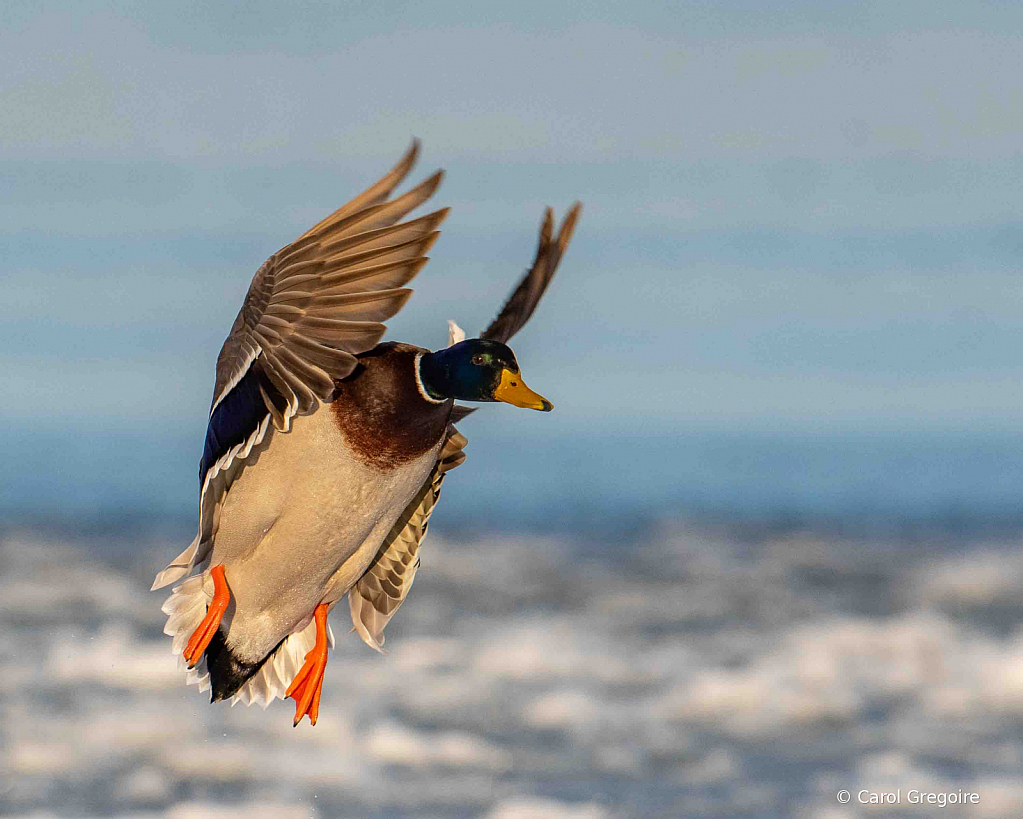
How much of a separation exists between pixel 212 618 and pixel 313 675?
76 centimetres

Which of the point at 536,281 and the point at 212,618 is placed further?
the point at 536,281

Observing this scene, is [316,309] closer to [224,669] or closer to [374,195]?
[374,195]

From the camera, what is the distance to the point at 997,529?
26.1m

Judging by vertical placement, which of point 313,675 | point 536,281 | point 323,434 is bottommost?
point 313,675

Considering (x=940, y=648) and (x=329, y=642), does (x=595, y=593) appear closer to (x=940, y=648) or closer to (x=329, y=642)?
(x=940, y=648)

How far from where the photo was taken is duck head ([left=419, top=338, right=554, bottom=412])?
5301 millimetres

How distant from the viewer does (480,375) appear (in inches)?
209

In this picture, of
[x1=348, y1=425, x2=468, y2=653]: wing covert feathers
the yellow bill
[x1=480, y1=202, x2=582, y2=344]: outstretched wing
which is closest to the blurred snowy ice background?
[x1=348, y1=425, x2=468, y2=653]: wing covert feathers

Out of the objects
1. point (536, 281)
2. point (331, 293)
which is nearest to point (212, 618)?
point (331, 293)

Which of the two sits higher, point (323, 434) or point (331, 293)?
point (331, 293)

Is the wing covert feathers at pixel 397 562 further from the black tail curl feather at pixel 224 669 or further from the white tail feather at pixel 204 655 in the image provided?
the black tail curl feather at pixel 224 669

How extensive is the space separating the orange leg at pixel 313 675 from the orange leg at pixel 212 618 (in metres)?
0.59

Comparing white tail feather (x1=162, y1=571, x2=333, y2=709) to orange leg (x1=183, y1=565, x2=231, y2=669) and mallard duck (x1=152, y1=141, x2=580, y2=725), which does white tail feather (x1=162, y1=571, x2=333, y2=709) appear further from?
orange leg (x1=183, y1=565, x2=231, y2=669)

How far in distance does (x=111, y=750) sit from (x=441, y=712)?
10.2 ft
